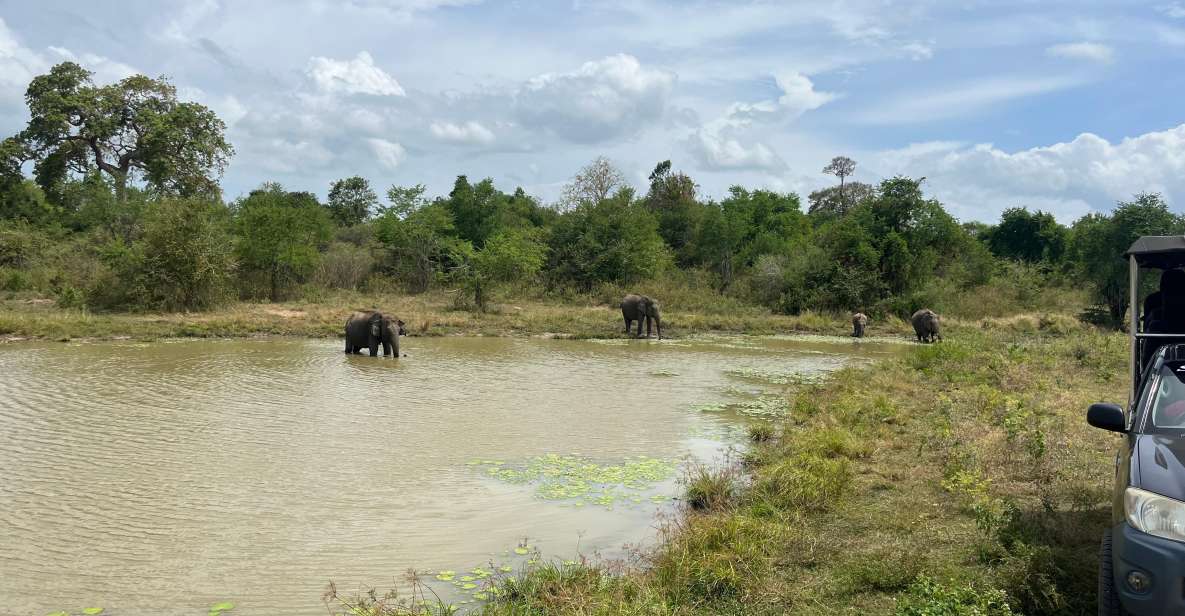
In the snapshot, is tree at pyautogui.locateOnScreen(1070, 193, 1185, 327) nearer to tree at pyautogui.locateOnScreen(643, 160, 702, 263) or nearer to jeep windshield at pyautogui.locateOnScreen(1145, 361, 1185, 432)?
tree at pyautogui.locateOnScreen(643, 160, 702, 263)

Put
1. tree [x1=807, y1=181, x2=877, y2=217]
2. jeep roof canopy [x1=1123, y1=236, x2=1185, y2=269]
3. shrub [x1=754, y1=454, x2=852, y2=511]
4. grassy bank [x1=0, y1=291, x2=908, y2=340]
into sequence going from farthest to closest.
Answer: tree [x1=807, y1=181, x2=877, y2=217]
grassy bank [x1=0, y1=291, x2=908, y2=340]
shrub [x1=754, y1=454, x2=852, y2=511]
jeep roof canopy [x1=1123, y1=236, x2=1185, y2=269]

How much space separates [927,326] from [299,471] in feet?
76.6

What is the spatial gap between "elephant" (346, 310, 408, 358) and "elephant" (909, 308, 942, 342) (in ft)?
57.1

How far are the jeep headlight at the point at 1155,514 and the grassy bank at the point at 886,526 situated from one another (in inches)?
31.2

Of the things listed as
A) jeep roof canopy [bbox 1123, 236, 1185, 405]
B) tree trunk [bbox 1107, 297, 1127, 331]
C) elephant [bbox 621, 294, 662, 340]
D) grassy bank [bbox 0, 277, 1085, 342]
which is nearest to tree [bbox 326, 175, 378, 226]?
grassy bank [bbox 0, 277, 1085, 342]

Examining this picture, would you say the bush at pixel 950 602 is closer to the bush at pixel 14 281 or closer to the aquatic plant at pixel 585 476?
the aquatic plant at pixel 585 476

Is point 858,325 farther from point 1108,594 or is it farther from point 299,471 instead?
point 1108,594

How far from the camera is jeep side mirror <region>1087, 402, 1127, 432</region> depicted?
16.3 feet

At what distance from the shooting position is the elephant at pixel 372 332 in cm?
1941

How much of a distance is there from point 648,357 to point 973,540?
50.4ft

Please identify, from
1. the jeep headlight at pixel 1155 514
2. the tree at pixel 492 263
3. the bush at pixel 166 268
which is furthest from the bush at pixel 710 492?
the tree at pixel 492 263

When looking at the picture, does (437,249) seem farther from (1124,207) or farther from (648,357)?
(1124,207)

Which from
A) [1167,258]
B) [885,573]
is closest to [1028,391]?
[1167,258]

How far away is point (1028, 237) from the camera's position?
49125 mm
